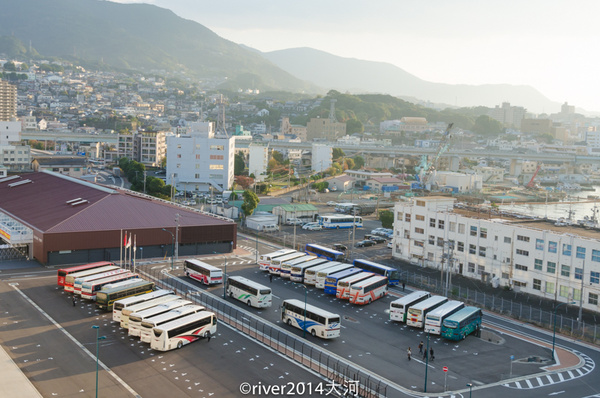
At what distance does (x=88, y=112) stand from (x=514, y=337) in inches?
5314

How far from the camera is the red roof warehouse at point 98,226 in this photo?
2473 cm

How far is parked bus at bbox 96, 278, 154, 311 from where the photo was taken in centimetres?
1838

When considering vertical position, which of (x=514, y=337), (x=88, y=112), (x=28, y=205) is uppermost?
(x=88, y=112)

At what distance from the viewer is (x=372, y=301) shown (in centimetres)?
2141

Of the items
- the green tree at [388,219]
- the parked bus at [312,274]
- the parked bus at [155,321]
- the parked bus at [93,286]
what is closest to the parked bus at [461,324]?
the parked bus at [312,274]

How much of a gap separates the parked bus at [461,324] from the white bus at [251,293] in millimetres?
6092

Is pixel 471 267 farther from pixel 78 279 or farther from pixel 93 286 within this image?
pixel 78 279

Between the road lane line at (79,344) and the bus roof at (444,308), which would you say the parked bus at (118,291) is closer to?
the road lane line at (79,344)

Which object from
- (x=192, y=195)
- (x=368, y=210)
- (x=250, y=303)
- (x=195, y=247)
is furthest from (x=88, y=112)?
(x=250, y=303)

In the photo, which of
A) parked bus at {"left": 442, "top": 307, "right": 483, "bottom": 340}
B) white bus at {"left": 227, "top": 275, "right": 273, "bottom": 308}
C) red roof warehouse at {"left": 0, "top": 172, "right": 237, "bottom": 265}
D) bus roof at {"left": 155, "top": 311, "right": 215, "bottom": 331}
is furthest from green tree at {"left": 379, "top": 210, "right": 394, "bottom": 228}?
bus roof at {"left": 155, "top": 311, "right": 215, "bottom": 331}

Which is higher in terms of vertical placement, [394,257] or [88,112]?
[88,112]

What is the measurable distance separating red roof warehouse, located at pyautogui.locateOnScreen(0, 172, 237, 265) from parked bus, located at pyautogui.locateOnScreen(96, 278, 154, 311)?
20.7 feet

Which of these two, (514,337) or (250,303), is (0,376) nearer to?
(250,303)


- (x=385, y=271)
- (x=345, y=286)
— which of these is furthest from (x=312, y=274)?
(x=385, y=271)
